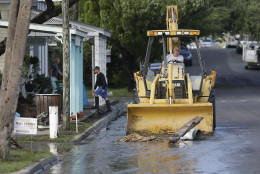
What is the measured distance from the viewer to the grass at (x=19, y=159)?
1082 cm

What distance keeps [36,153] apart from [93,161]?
1375mm

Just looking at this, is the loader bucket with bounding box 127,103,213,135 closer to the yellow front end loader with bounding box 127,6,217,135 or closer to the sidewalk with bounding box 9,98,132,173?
the yellow front end loader with bounding box 127,6,217,135

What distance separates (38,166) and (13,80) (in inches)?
65.6

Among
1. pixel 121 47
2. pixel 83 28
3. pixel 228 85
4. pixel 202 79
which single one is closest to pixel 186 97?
pixel 202 79

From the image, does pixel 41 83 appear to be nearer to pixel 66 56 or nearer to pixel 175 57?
pixel 66 56

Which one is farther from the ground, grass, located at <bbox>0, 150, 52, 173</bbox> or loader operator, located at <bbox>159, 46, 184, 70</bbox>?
loader operator, located at <bbox>159, 46, 184, 70</bbox>

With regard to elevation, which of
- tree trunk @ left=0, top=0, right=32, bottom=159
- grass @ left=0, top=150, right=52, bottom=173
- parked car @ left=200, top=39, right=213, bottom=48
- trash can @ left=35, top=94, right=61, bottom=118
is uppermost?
parked car @ left=200, top=39, right=213, bottom=48

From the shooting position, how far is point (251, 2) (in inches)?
1804

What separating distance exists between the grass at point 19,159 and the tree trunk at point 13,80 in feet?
0.97

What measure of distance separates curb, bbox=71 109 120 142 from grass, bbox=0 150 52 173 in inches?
128

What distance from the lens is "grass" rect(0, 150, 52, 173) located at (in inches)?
426

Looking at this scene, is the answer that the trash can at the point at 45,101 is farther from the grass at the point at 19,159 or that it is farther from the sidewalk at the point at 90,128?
the grass at the point at 19,159

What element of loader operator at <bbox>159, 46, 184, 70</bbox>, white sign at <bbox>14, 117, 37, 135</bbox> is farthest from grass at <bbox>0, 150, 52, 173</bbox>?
loader operator at <bbox>159, 46, 184, 70</bbox>

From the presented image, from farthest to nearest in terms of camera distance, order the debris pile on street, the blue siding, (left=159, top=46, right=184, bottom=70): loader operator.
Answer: the blue siding < (left=159, top=46, right=184, bottom=70): loader operator < the debris pile on street
